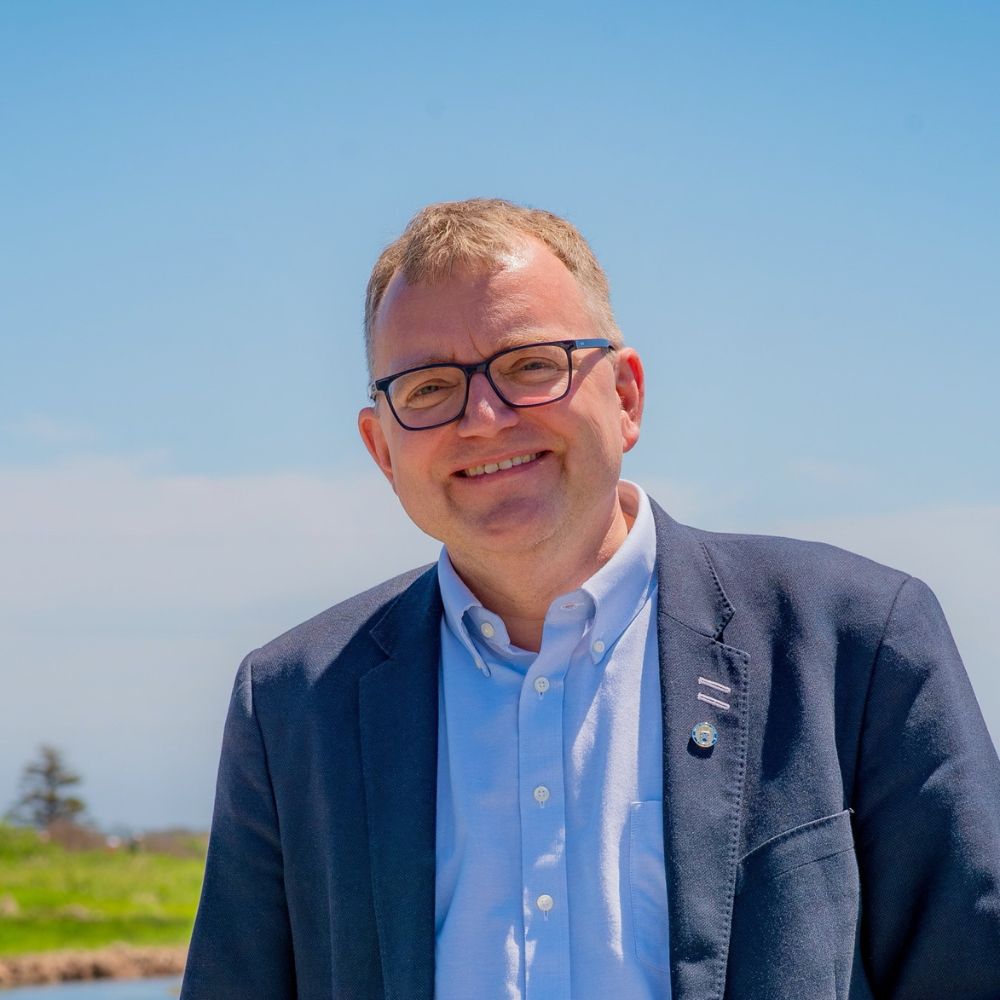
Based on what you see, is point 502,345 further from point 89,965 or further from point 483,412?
point 89,965

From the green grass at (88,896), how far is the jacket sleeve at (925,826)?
26.9ft

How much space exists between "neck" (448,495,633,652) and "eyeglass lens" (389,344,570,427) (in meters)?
0.27

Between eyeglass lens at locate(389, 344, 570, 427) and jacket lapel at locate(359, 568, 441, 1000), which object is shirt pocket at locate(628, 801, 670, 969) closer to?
jacket lapel at locate(359, 568, 441, 1000)

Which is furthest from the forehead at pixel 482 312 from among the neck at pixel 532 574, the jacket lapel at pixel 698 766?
the jacket lapel at pixel 698 766

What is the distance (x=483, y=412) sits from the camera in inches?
92.6

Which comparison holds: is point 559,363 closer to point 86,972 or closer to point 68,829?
→ point 86,972

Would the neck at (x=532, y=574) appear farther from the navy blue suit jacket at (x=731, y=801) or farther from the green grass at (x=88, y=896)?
the green grass at (x=88, y=896)

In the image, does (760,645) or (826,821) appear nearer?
(826,821)

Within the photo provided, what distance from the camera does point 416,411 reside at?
2.44 m

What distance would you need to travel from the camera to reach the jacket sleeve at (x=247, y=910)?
2.54 metres

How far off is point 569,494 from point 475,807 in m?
0.59

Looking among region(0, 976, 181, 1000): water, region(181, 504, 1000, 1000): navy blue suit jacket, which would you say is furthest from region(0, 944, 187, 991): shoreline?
region(181, 504, 1000, 1000): navy blue suit jacket

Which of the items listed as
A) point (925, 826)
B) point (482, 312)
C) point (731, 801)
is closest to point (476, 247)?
point (482, 312)

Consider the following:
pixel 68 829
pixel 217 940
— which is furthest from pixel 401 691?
pixel 68 829
